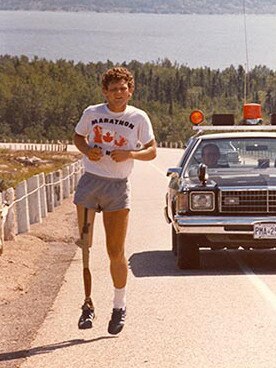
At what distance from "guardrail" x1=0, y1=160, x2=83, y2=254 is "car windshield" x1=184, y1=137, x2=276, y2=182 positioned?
2.60 metres

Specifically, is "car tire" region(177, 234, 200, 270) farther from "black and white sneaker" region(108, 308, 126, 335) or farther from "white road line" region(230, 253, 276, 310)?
"black and white sneaker" region(108, 308, 126, 335)

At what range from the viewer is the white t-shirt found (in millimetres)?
9484

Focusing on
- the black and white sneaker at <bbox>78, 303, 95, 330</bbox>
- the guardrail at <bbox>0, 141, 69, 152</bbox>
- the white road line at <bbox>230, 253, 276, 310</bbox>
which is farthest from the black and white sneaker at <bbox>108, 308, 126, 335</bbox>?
the guardrail at <bbox>0, 141, 69, 152</bbox>

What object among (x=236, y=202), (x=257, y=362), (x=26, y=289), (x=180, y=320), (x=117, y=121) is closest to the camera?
(x=257, y=362)

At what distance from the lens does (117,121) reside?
31.2 feet

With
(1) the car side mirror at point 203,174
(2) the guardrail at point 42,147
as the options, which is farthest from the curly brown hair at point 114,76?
(2) the guardrail at point 42,147

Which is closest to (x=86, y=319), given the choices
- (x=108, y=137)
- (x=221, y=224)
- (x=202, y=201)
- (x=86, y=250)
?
(x=86, y=250)

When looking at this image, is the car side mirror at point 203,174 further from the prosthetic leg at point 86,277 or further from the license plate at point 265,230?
the prosthetic leg at point 86,277

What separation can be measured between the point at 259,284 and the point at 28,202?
29.9ft

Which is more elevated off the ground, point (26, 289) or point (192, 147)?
point (192, 147)

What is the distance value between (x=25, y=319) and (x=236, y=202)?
3808 mm

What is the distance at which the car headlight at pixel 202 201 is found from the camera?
45.5 feet

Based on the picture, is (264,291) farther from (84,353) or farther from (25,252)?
(25,252)

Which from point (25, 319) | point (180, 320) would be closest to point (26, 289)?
point (25, 319)
